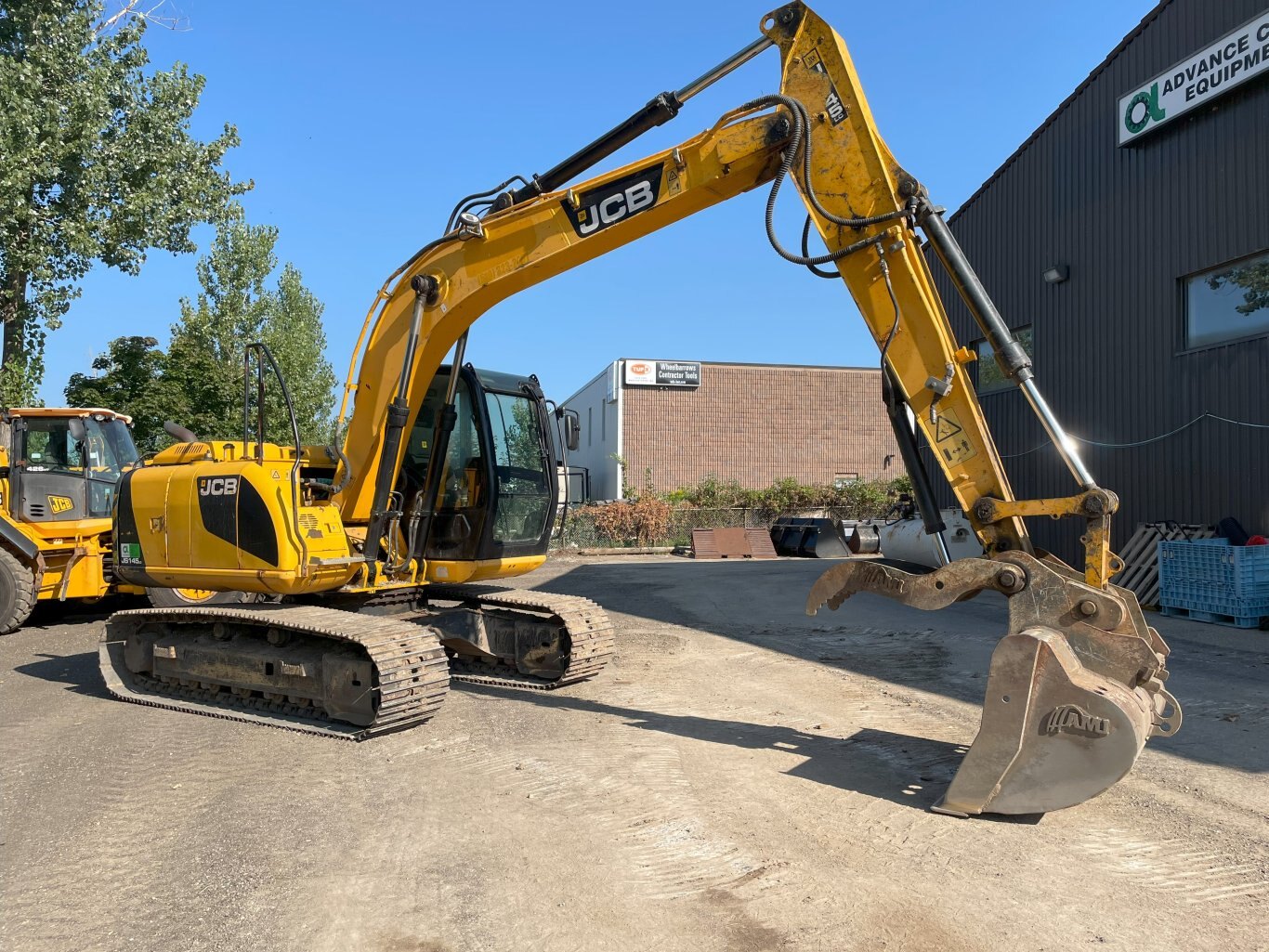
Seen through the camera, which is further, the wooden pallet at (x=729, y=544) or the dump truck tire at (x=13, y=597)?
the wooden pallet at (x=729, y=544)

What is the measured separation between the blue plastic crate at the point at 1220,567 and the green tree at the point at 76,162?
60.0ft

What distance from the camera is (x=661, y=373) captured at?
1473 inches

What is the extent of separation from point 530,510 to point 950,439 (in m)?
3.74

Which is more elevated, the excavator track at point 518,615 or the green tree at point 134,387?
the green tree at point 134,387

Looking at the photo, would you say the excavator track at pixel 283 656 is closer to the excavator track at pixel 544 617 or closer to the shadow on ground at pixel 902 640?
the excavator track at pixel 544 617

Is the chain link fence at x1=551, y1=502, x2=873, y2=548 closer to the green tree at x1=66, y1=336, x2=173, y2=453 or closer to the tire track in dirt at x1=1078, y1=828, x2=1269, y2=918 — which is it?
the green tree at x1=66, y1=336, x2=173, y2=453

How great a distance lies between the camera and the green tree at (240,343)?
2686cm

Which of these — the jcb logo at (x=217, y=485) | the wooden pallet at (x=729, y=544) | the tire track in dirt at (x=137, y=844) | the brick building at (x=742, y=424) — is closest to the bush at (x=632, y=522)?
the wooden pallet at (x=729, y=544)

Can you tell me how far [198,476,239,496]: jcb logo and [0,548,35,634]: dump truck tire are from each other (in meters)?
5.25

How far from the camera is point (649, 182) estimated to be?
20.0ft

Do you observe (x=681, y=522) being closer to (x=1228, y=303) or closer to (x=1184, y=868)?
(x=1228, y=303)

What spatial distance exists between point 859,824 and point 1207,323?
36.1ft

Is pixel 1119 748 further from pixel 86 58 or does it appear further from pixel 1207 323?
pixel 86 58

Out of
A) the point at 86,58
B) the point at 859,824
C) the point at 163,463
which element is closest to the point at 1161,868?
the point at 859,824
